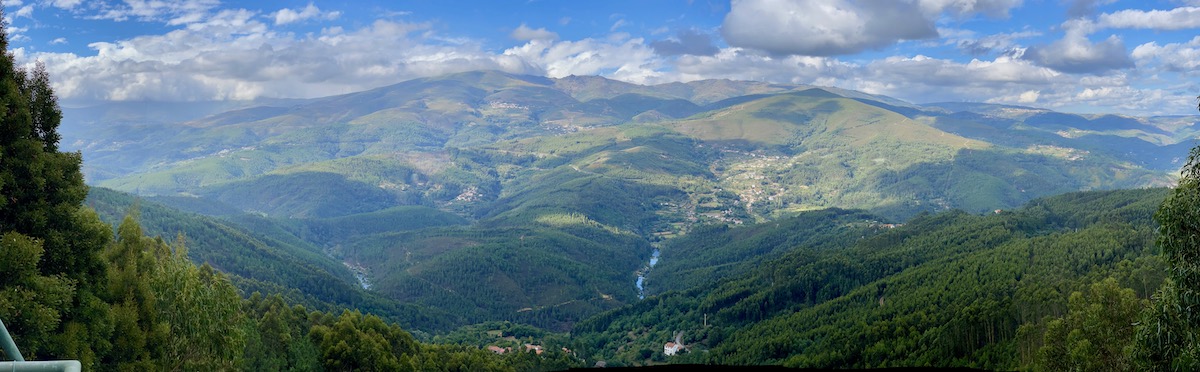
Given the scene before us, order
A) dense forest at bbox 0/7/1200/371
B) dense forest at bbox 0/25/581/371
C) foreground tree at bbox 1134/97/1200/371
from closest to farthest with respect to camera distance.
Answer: foreground tree at bbox 1134/97/1200/371, dense forest at bbox 0/25/581/371, dense forest at bbox 0/7/1200/371

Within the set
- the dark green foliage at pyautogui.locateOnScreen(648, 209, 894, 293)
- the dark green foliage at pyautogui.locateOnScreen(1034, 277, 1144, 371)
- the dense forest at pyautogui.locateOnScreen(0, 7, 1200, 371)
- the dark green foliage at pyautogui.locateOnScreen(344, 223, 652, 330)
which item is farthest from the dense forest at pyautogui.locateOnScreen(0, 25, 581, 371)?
the dark green foliage at pyautogui.locateOnScreen(648, 209, 894, 293)

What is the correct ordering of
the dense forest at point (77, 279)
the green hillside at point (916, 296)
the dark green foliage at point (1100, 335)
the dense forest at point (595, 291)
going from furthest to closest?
the green hillside at point (916, 296) < the dark green foliage at point (1100, 335) < the dense forest at point (595, 291) < the dense forest at point (77, 279)

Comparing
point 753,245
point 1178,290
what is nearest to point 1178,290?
point 1178,290

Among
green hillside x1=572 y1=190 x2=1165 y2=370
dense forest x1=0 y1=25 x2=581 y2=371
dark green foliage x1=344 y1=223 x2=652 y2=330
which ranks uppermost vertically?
dense forest x1=0 y1=25 x2=581 y2=371

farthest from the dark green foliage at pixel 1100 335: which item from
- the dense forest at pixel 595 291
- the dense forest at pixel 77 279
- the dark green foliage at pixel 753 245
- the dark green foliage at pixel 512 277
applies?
the dark green foliage at pixel 753 245

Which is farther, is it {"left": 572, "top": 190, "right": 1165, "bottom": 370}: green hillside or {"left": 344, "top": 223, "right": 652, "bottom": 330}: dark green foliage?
{"left": 344, "top": 223, "right": 652, "bottom": 330}: dark green foliage

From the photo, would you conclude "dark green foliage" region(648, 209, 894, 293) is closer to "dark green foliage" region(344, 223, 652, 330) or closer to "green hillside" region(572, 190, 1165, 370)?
"dark green foliage" region(344, 223, 652, 330)

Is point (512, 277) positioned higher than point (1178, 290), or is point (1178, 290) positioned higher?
point (1178, 290)

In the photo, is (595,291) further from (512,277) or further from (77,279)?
(77,279)

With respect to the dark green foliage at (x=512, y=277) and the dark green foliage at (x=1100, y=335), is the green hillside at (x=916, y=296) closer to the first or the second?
the dark green foliage at (x=1100, y=335)

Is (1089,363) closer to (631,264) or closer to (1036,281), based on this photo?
(1036,281)

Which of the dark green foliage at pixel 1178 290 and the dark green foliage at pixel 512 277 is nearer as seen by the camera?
the dark green foliage at pixel 1178 290

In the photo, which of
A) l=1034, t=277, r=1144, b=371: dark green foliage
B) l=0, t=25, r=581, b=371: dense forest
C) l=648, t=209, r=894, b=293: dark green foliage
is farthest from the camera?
l=648, t=209, r=894, b=293: dark green foliage
